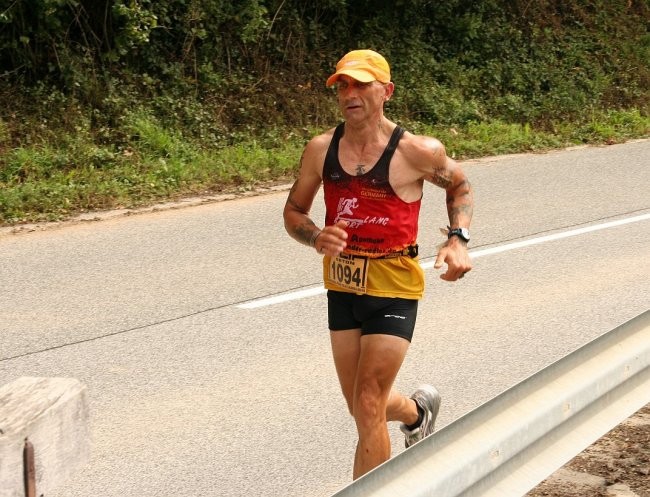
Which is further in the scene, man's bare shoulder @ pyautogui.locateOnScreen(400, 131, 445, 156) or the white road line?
the white road line

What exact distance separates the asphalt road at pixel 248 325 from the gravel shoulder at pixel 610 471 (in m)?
1.01

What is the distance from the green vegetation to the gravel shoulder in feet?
23.4

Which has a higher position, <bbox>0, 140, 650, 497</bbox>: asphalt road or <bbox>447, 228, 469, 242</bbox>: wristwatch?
<bbox>447, 228, 469, 242</bbox>: wristwatch

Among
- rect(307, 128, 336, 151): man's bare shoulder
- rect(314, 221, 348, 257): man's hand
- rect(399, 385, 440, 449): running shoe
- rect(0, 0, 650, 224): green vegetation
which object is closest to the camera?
rect(314, 221, 348, 257): man's hand

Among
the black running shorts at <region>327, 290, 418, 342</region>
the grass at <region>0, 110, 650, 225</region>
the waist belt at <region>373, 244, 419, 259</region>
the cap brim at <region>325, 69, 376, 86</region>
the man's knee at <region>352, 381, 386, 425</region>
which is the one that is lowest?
the grass at <region>0, 110, 650, 225</region>

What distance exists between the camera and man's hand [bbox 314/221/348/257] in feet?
16.5

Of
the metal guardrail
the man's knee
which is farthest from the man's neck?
the metal guardrail

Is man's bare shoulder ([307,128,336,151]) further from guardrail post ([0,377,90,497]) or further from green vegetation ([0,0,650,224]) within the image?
green vegetation ([0,0,650,224])

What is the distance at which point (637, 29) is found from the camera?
1004 inches

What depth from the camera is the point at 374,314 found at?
17.3 feet


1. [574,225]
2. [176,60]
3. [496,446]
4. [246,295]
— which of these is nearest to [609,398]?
[496,446]

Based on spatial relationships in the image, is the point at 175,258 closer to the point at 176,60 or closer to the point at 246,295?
the point at 246,295

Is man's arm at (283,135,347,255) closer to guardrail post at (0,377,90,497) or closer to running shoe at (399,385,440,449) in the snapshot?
running shoe at (399,385,440,449)

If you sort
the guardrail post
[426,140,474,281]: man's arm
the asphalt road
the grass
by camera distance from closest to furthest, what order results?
the guardrail post < [426,140,474,281]: man's arm < the asphalt road < the grass
